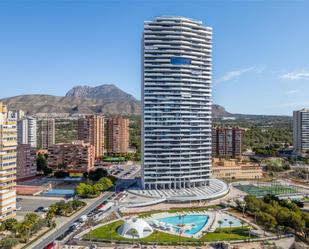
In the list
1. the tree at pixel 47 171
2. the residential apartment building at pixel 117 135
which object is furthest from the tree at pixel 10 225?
the residential apartment building at pixel 117 135

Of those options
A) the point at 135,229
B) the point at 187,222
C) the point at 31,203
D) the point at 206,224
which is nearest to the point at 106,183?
the point at 31,203

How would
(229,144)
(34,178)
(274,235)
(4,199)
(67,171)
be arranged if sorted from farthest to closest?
(229,144) < (67,171) < (34,178) < (4,199) < (274,235)

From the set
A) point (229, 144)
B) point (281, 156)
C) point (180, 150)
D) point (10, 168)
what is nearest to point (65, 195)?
point (10, 168)

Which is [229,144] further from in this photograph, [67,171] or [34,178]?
[34,178]

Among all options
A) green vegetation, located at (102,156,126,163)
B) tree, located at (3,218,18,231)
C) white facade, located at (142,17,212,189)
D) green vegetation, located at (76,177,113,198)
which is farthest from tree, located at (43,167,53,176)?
tree, located at (3,218,18,231)

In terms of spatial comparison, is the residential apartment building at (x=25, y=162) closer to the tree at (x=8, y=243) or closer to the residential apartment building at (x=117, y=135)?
the residential apartment building at (x=117, y=135)

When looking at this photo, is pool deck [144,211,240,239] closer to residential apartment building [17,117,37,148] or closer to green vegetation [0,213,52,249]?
green vegetation [0,213,52,249]
